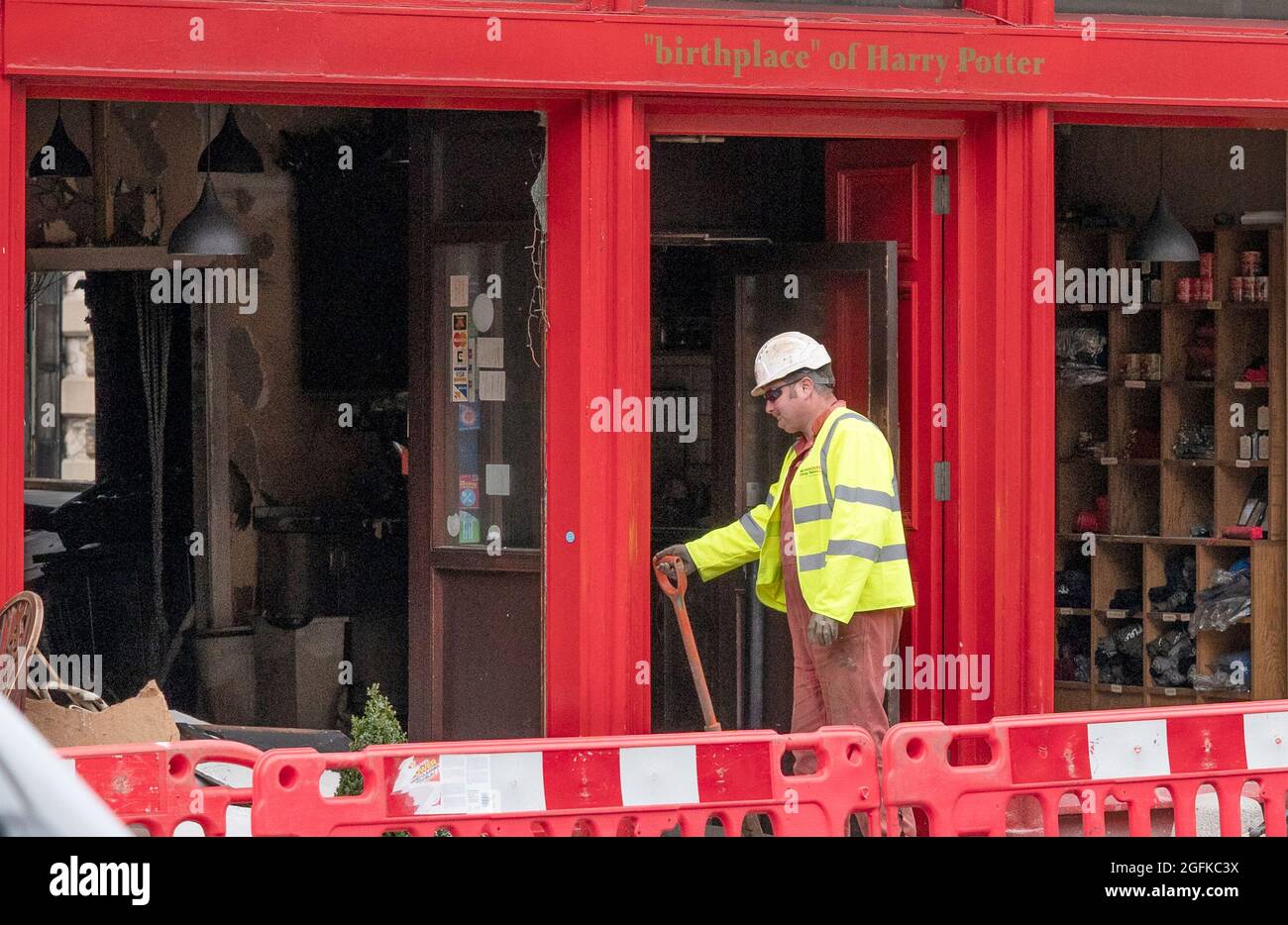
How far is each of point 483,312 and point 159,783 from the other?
11.1ft

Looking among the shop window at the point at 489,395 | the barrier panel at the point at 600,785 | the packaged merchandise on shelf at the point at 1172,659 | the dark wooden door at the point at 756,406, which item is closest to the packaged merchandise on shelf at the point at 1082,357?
the packaged merchandise on shelf at the point at 1172,659

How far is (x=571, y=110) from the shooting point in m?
7.11

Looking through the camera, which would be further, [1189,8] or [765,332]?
[765,332]

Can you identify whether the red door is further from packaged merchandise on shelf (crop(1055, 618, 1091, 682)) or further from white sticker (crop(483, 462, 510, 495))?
packaged merchandise on shelf (crop(1055, 618, 1091, 682))

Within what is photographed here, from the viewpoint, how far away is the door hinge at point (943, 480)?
769 cm

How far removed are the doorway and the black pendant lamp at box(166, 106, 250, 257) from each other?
6.98 ft

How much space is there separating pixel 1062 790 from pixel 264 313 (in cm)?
627

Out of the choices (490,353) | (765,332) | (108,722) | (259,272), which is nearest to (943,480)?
(765,332)

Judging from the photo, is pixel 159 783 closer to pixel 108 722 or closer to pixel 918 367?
pixel 108 722

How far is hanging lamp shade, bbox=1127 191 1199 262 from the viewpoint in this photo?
32.4 ft

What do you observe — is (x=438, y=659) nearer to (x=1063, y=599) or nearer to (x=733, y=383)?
(x=733, y=383)

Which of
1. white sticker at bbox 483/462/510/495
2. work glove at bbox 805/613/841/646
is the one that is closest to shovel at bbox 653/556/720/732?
work glove at bbox 805/613/841/646

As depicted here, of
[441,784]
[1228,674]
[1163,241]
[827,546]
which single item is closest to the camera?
[441,784]

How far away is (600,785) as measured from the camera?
245 inches
